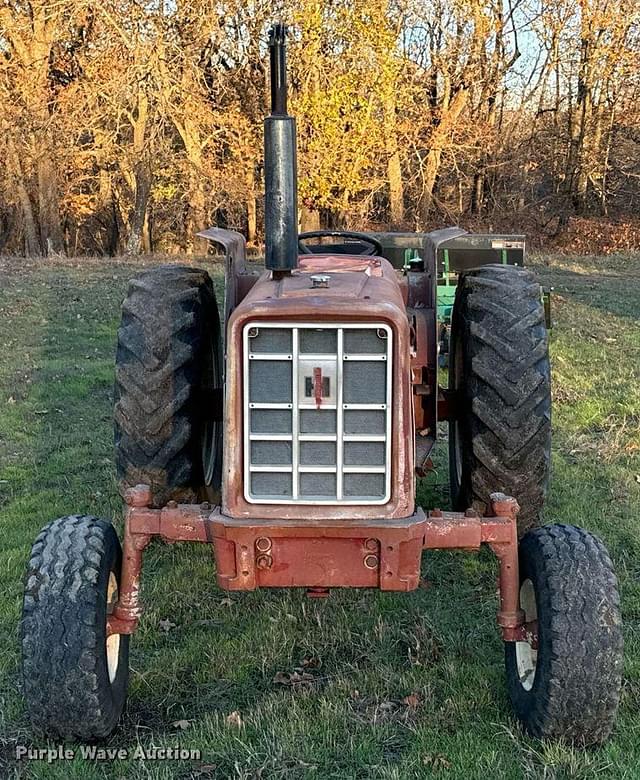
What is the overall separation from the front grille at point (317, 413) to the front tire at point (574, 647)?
0.66 meters

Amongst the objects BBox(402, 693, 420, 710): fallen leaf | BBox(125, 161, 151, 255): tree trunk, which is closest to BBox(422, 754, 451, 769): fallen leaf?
BBox(402, 693, 420, 710): fallen leaf

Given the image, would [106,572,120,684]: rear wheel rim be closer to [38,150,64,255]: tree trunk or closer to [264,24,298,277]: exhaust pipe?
[264,24,298,277]: exhaust pipe

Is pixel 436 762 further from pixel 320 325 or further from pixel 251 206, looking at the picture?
pixel 251 206

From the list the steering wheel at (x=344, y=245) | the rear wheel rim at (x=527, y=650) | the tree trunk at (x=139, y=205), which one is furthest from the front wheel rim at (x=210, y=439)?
the tree trunk at (x=139, y=205)

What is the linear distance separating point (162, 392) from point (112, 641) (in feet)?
3.75

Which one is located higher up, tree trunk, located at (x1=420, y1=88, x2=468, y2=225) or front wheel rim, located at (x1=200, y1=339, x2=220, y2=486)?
tree trunk, located at (x1=420, y1=88, x2=468, y2=225)

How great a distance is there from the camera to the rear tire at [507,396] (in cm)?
406

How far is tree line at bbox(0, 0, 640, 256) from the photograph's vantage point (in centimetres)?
2209

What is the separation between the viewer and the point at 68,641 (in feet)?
10.3

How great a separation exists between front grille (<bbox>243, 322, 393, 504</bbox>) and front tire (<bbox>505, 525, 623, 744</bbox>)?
0.66 m

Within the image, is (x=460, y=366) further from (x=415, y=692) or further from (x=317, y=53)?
(x=317, y=53)

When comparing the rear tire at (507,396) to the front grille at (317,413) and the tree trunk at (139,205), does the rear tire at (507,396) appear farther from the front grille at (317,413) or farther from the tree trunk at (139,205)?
the tree trunk at (139,205)

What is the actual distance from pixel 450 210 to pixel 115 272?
42.5ft

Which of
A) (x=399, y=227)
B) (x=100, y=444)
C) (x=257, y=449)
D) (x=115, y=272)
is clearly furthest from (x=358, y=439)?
(x=399, y=227)
